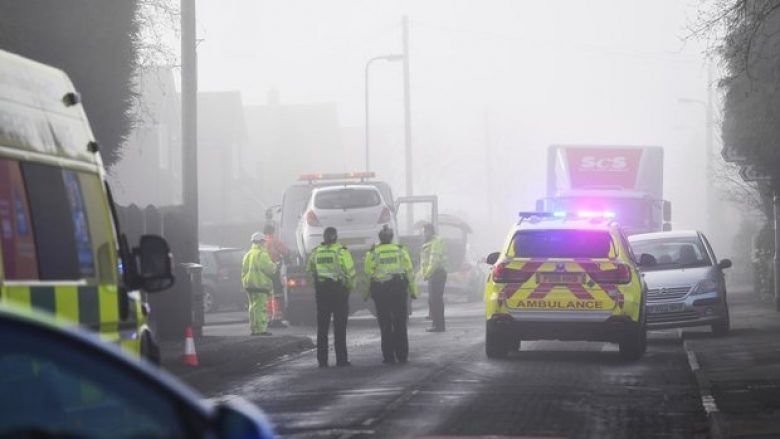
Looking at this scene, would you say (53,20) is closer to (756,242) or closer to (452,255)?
(756,242)

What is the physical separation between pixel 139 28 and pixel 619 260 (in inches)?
327

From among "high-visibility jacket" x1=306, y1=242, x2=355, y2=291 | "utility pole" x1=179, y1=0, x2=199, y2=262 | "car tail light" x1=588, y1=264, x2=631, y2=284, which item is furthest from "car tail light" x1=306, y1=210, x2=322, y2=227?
"car tail light" x1=588, y1=264, x2=631, y2=284

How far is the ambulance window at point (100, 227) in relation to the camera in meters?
8.09

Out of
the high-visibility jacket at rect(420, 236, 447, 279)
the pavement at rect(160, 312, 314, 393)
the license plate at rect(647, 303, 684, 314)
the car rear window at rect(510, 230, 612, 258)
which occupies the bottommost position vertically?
the pavement at rect(160, 312, 314, 393)

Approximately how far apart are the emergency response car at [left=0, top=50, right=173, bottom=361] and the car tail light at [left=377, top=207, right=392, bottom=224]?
22875mm

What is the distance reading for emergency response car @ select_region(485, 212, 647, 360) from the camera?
20.4 metres

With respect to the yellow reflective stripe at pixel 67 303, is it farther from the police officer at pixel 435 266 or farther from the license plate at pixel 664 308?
the police officer at pixel 435 266

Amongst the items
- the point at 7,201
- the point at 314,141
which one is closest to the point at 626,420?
the point at 7,201

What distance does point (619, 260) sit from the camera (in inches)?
808

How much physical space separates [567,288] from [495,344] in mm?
1367

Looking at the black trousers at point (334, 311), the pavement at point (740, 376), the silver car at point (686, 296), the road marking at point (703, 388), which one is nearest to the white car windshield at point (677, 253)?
the silver car at point (686, 296)

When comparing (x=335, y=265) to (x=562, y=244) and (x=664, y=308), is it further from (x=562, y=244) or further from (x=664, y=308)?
(x=664, y=308)

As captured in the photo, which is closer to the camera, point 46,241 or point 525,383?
point 46,241

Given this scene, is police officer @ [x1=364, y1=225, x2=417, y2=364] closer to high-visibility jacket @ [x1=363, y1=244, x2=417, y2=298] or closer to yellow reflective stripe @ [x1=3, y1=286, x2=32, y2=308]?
high-visibility jacket @ [x1=363, y1=244, x2=417, y2=298]
